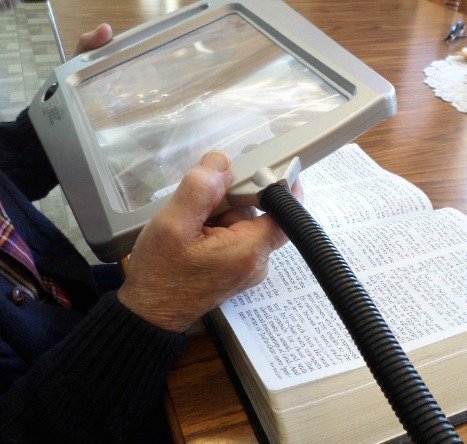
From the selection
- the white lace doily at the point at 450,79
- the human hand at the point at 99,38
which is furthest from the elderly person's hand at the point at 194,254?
the white lace doily at the point at 450,79

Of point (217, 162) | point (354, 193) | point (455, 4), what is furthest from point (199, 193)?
point (455, 4)

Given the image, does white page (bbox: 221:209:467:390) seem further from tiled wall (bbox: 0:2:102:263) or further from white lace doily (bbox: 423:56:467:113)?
tiled wall (bbox: 0:2:102:263)

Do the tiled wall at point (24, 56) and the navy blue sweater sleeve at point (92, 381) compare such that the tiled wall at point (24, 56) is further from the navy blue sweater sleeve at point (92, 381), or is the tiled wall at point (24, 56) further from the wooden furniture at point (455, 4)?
the navy blue sweater sleeve at point (92, 381)

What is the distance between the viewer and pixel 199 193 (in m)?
0.37

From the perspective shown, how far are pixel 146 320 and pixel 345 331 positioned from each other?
157 millimetres

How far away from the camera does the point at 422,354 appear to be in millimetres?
377

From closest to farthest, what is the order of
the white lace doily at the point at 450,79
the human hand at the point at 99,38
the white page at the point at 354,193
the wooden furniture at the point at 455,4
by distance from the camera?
1. the white page at the point at 354,193
2. the human hand at the point at 99,38
3. the white lace doily at the point at 450,79
4. the wooden furniture at the point at 455,4

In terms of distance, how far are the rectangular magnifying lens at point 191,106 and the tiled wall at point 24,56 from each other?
1.14m

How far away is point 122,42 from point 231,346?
41 centimetres

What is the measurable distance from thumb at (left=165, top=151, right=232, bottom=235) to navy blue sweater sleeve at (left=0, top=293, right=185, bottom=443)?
95 millimetres

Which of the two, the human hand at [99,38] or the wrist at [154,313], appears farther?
the human hand at [99,38]

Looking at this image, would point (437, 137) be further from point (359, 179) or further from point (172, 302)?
point (172, 302)

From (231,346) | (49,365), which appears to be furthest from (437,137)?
(49,365)

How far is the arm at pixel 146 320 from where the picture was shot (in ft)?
1.23
